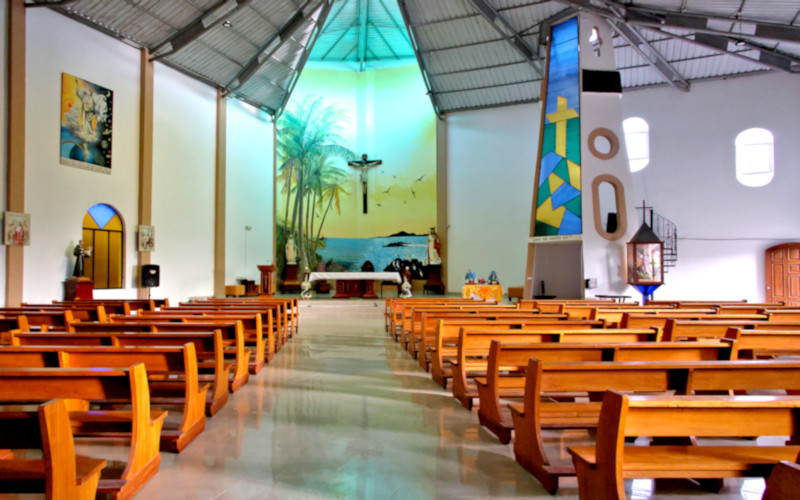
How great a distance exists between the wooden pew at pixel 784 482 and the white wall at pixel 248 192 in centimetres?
1535

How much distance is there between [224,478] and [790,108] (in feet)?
52.6

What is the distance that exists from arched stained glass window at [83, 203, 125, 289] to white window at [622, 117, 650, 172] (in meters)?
13.4

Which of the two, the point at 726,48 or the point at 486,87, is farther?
the point at 486,87

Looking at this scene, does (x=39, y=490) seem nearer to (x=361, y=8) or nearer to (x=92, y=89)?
(x=92, y=89)

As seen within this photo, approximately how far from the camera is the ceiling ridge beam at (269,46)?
1400cm

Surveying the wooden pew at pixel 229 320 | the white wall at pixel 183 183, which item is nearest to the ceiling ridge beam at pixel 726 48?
the wooden pew at pixel 229 320

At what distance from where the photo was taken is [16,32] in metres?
9.75

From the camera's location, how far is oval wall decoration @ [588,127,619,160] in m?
12.5

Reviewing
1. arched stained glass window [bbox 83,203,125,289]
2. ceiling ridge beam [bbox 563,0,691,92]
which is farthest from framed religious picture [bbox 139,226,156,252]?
ceiling ridge beam [bbox 563,0,691,92]

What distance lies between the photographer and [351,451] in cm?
292

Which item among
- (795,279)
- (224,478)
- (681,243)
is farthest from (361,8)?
(224,478)

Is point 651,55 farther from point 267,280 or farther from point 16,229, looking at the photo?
point 16,229

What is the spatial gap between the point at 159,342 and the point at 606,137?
1158cm

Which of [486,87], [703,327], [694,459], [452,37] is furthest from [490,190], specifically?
[694,459]
